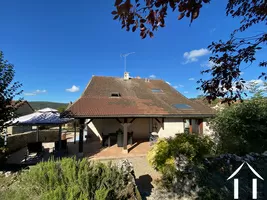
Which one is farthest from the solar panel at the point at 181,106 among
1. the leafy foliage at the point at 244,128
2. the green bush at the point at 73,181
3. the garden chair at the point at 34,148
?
the green bush at the point at 73,181

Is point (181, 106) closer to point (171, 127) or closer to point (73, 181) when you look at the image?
point (171, 127)

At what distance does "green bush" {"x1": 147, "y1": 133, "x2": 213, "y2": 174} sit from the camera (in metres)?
6.43

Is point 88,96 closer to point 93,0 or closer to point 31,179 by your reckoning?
point 93,0

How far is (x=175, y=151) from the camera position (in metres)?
6.45

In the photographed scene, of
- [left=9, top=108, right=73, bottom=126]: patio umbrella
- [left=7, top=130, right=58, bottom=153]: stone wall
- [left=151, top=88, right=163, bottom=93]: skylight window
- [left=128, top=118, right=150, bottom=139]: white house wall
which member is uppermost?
[left=151, top=88, right=163, bottom=93]: skylight window

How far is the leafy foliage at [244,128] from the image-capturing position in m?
8.98

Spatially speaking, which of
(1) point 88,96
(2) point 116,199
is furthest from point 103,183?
(1) point 88,96

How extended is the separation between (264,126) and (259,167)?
10.6 feet

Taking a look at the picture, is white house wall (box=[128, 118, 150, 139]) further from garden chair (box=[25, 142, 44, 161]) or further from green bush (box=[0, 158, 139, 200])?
green bush (box=[0, 158, 139, 200])

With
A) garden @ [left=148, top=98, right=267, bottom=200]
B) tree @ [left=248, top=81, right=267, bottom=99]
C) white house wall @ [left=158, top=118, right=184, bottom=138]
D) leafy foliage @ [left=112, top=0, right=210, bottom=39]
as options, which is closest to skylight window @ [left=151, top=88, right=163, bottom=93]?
white house wall @ [left=158, top=118, right=184, bottom=138]

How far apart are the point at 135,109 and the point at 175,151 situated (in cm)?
603

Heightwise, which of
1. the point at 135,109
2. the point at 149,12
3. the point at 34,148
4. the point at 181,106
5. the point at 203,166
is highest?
the point at 149,12

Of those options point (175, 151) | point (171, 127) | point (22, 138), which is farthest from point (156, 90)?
point (22, 138)

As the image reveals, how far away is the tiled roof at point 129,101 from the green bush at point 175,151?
4.61 metres
